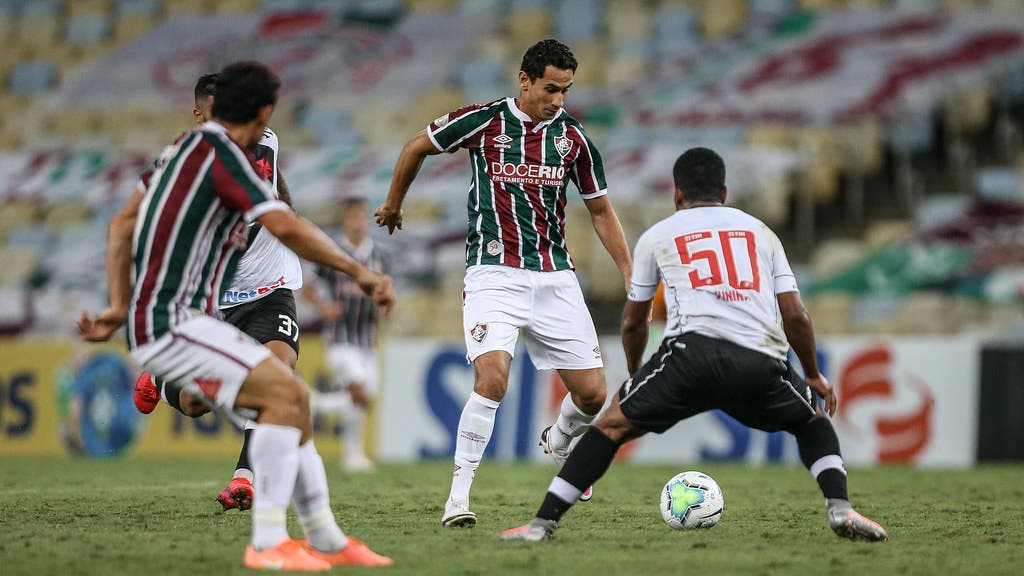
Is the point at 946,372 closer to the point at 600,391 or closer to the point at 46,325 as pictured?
the point at 600,391

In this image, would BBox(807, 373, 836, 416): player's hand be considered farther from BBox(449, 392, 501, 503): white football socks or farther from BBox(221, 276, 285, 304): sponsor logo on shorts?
BBox(221, 276, 285, 304): sponsor logo on shorts

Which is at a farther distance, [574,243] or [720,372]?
[574,243]

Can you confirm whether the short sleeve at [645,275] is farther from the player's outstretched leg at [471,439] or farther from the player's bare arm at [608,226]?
the player's bare arm at [608,226]

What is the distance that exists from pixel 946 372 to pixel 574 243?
475 cm

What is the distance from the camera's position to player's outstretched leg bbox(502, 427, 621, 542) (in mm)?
5645

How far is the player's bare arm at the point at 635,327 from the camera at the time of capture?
227 inches

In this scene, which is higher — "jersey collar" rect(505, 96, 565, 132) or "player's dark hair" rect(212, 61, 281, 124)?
"jersey collar" rect(505, 96, 565, 132)

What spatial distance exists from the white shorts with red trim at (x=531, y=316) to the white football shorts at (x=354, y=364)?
6.00 metres

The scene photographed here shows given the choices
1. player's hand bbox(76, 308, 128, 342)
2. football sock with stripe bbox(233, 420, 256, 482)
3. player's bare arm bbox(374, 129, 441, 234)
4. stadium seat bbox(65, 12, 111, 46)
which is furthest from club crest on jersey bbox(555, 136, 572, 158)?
stadium seat bbox(65, 12, 111, 46)

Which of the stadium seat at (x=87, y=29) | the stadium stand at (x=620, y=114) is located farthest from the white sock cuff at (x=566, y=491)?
the stadium seat at (x=87, y=29)

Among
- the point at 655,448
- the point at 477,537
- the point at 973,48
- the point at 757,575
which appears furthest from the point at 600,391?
the point at 973,48

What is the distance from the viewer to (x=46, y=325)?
53.8 feet

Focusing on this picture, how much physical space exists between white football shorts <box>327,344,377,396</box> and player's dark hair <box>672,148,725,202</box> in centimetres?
741

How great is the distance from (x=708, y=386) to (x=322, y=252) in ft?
5.47
